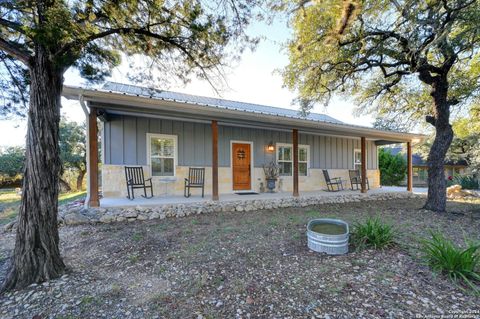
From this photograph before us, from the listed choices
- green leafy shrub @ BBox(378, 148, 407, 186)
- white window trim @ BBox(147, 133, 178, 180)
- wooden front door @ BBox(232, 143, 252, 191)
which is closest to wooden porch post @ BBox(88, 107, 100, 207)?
white window trim @ BBox(147, 133, 178, 180)

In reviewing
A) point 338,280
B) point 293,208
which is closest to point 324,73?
point 293,208

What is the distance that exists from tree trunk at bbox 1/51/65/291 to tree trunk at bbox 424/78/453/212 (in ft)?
25.8

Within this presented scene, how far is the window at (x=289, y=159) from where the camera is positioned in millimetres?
8484

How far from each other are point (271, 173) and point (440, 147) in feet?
15.2

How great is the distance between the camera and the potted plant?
25.6ft

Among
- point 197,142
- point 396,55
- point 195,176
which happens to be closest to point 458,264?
point 396,55

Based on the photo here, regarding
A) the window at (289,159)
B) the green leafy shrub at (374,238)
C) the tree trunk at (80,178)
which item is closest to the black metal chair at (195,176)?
the window at (289,159)

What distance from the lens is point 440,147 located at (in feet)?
19.1

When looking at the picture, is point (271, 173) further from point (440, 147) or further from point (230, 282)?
point (230, 282)

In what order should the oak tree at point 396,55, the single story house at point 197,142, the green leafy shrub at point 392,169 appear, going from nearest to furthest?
the oak tree at point 396,55 < the single story house at point 197,142 < the green leafy shrub at point 392,169

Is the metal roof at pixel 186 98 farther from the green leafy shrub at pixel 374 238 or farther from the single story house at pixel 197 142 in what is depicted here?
the green leafy shrub at pixel 374 238

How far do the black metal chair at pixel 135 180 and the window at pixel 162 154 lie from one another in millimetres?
435

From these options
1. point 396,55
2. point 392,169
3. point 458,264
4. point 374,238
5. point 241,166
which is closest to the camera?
point 458,264

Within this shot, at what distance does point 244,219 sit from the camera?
196 inches
